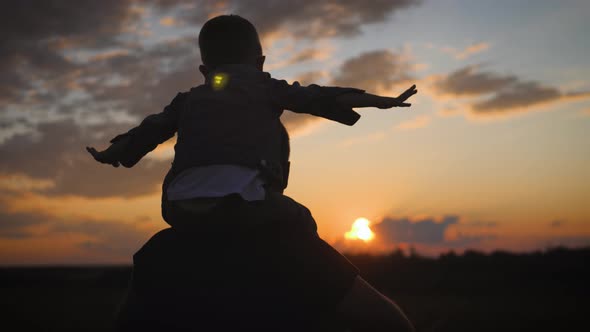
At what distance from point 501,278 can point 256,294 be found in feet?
28.5

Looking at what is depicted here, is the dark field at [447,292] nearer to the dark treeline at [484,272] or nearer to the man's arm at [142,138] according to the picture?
the dark treeline at [484,272]

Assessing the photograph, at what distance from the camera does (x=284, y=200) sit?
2.43 meters

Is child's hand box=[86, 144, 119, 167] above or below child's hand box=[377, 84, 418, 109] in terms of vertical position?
below

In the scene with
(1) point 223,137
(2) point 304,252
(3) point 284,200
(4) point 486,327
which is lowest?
(4) point 486,327

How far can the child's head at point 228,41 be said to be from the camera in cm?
266

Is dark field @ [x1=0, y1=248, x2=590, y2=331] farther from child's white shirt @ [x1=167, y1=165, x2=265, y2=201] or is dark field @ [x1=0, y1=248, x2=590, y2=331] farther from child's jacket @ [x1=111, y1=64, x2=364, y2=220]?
child's white shirt @ [x1=167, y1=165, x2=265, y2=201]

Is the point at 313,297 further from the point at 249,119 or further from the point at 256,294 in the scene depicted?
the point at 249,119

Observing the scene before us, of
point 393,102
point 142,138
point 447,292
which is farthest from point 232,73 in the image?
point 447,292

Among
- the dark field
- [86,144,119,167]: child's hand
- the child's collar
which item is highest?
the child's collar

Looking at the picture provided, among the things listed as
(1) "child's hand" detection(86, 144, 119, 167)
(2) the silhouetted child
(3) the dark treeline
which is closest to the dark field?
(3) the dark treeline

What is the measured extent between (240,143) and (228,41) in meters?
0.56

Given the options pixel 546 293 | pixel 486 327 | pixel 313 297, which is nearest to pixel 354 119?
pixel 313 297

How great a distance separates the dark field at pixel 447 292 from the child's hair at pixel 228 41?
3.88 m

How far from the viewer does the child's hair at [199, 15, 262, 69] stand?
8.71 ft
